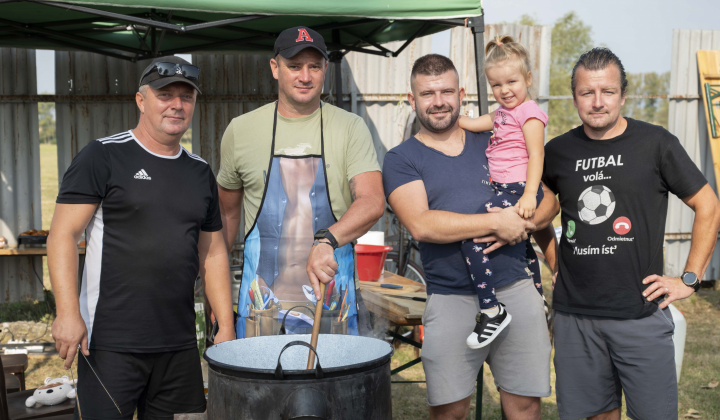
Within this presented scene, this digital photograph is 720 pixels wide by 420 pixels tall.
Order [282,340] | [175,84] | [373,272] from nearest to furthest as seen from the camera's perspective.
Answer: [282,340] → [175,84] → [373,272]

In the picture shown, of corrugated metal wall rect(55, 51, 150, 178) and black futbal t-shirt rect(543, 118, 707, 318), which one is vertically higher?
corrugated metal wall rect(55, 51, 150, 178)

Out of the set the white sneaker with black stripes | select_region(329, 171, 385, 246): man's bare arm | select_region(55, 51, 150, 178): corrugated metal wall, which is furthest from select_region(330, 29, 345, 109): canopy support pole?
the white sneaker with black stripes

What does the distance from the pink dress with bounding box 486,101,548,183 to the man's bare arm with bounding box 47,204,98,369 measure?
5.73ft

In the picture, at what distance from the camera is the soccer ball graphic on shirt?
2.98 m

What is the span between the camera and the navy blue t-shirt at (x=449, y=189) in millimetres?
3076

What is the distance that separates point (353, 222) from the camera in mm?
2859

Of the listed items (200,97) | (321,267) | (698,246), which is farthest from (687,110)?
(321,267)

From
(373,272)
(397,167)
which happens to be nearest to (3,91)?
(373,272)

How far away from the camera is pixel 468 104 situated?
26.5 ft

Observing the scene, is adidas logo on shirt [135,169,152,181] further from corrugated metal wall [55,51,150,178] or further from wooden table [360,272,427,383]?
corrugated metal wall [55,51,150,178]

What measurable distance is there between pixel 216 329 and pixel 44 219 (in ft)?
46.6

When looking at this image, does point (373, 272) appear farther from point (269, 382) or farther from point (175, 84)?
point (269, 382)

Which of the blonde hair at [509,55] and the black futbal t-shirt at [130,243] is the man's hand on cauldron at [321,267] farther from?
the blonde hair at [509,55]

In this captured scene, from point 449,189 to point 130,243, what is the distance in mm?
1386
